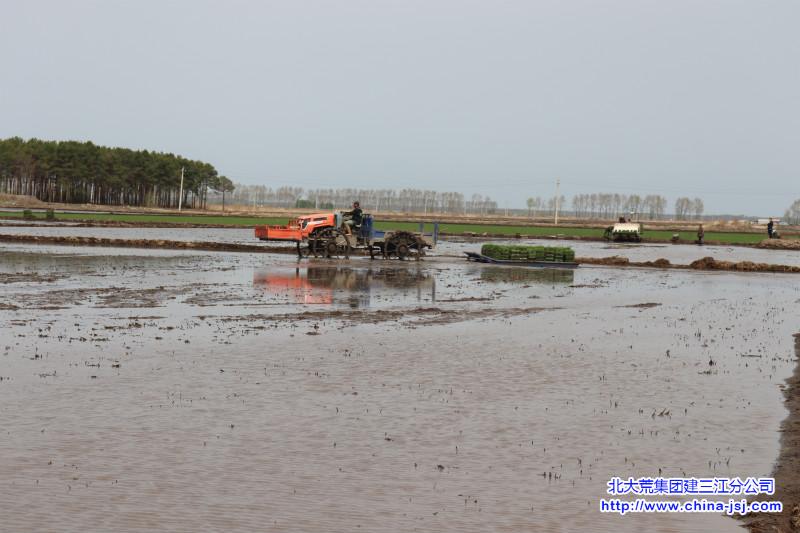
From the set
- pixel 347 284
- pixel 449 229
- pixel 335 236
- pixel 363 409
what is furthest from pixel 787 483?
pixel 449 229

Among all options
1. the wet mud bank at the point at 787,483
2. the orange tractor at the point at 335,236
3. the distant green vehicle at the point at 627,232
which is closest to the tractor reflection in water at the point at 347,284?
the orange tractor at the point at 335,236

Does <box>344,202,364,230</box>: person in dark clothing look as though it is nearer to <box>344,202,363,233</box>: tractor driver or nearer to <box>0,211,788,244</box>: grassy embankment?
<box>344,202,363,233</box>: tractor driver

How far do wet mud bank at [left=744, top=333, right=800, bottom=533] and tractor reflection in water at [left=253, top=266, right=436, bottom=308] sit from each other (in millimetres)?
15451

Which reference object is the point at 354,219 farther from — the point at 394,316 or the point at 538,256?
the point at 394,316

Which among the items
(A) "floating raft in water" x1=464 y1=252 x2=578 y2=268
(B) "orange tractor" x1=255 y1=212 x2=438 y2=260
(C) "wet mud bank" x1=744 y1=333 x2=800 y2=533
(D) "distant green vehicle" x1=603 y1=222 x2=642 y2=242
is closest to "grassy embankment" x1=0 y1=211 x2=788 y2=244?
(D) "distant green vehicle" x1=603 y1=222 x2=642 y2=242

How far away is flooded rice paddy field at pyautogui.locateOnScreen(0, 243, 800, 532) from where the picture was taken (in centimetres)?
943

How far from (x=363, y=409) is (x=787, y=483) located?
5.87 m

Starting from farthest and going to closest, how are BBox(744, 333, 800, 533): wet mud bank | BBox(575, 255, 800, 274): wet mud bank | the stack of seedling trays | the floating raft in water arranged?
BBox(575, 255, 800, 274): wet mud bank < the stack of seedling trays < the floating raft in water < BBox(744, 333, 800, 533): wet mud bank

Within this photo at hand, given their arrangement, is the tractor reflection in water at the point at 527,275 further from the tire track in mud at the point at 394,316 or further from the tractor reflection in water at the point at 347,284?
the tire track in mud at the point at 394,316

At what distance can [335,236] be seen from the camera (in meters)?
46.9

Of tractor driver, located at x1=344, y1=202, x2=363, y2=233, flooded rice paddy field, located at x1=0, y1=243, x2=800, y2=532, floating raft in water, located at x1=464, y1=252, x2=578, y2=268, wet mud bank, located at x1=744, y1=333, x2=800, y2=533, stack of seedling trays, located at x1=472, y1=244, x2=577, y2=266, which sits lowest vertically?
flooded rice paddy field, located at x1=0, y1=243, x2=800, y2=532

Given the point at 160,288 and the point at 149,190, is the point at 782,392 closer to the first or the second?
the point at 160,288

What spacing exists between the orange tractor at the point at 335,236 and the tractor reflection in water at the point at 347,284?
5066 millimetres

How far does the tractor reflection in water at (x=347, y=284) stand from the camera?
96.0 feet
